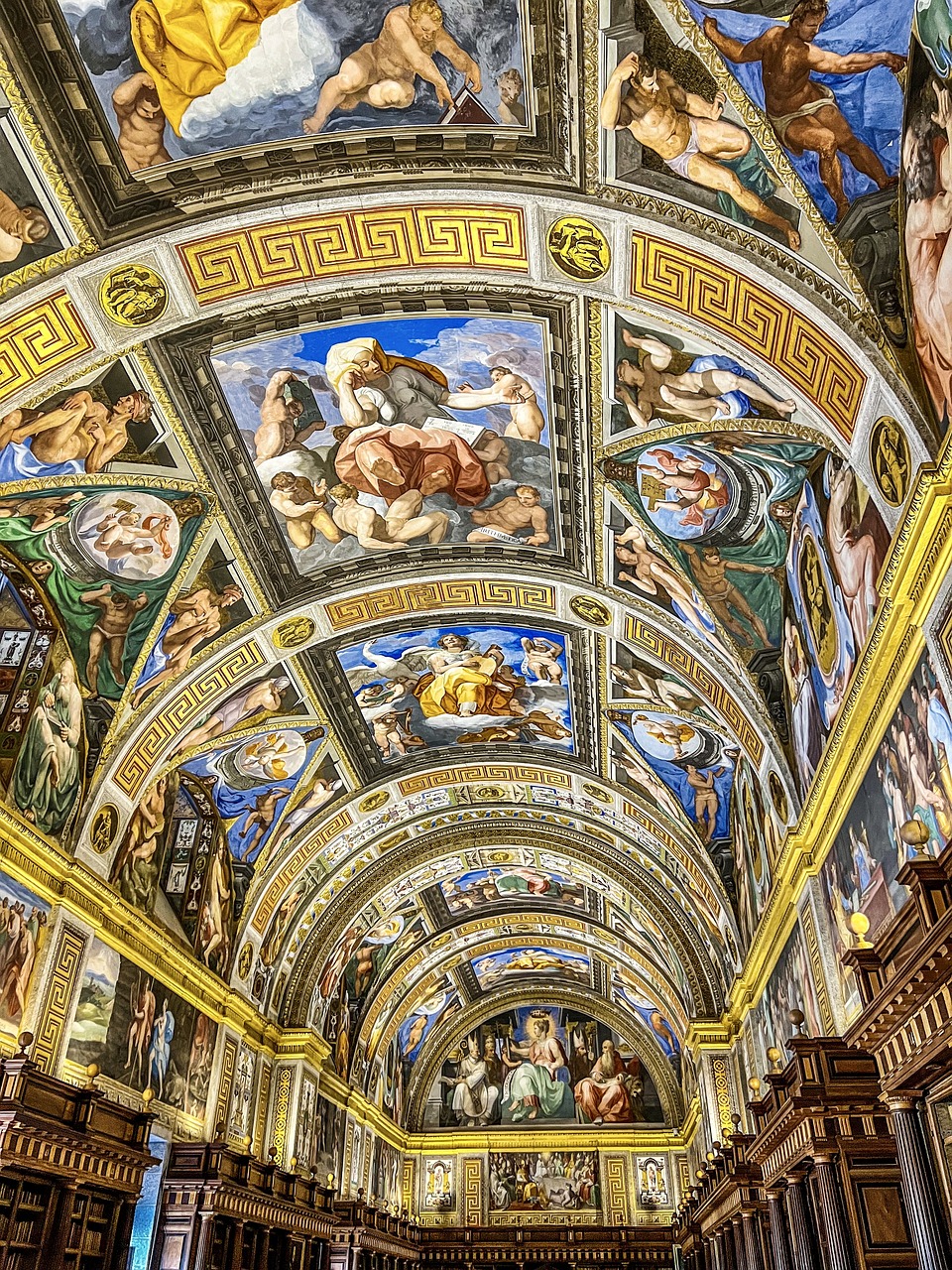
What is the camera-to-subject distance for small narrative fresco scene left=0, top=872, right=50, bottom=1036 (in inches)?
514

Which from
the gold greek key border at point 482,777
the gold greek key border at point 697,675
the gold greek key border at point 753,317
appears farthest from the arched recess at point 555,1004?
the gold greek key border at point 753,317

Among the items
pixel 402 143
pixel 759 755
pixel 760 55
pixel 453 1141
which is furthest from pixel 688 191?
pixel 453 1141

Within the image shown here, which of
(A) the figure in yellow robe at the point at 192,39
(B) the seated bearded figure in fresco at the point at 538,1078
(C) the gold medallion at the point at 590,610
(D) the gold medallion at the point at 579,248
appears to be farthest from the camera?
(B) the seated bearded figure in fresco at the point at 538,1078

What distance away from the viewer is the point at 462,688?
19734mm

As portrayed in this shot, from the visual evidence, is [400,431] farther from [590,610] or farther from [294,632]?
[294,632]

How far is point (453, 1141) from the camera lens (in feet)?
115

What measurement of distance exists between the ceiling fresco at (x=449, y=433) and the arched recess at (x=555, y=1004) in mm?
13923

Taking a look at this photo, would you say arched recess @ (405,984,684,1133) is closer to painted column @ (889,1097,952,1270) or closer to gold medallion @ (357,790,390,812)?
gold medallion @ (357,790,390,812)

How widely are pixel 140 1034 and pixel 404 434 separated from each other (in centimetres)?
1104

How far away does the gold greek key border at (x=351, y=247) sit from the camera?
1059 centimetres

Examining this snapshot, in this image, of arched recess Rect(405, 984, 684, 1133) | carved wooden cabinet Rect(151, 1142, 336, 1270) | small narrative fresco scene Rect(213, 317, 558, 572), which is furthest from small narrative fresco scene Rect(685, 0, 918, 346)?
arched recess Rect(405, 984, 684, 1133)

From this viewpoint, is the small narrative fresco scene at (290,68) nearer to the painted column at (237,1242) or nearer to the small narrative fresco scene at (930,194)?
the small narrative fresco scene at (930,194)

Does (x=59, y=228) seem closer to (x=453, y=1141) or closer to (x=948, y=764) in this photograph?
(x=948, y=764)

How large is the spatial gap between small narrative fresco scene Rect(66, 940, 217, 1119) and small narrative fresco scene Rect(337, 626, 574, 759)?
627cm
